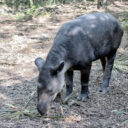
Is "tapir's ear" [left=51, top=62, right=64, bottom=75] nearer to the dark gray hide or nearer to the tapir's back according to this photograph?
the dark gray hide

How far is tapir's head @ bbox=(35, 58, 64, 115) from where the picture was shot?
4789mm

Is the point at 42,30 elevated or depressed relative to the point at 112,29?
depressed

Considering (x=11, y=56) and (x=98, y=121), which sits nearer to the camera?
(x=98, y=121)

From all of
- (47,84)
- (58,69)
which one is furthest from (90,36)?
(47,84)

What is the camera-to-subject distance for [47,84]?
4.82 m

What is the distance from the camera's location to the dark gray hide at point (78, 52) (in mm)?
4883

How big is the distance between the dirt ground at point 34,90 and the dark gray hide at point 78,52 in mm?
367

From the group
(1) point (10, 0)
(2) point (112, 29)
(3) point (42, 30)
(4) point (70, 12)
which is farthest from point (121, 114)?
(1) point (10, 0)

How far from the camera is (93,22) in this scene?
6086 millimetres

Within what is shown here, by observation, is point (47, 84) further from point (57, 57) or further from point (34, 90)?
point (34, 90)

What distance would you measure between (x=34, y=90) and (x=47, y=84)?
1.79 meters

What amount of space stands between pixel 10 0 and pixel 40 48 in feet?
25.6

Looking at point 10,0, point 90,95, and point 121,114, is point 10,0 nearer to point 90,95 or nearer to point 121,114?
point 90,95

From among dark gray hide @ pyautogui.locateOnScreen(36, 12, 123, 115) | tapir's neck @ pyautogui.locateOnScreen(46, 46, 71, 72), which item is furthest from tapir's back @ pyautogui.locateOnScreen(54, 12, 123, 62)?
tapir's neck @ pyautogui.locateOnScreen(46, 46, 71, 72)
